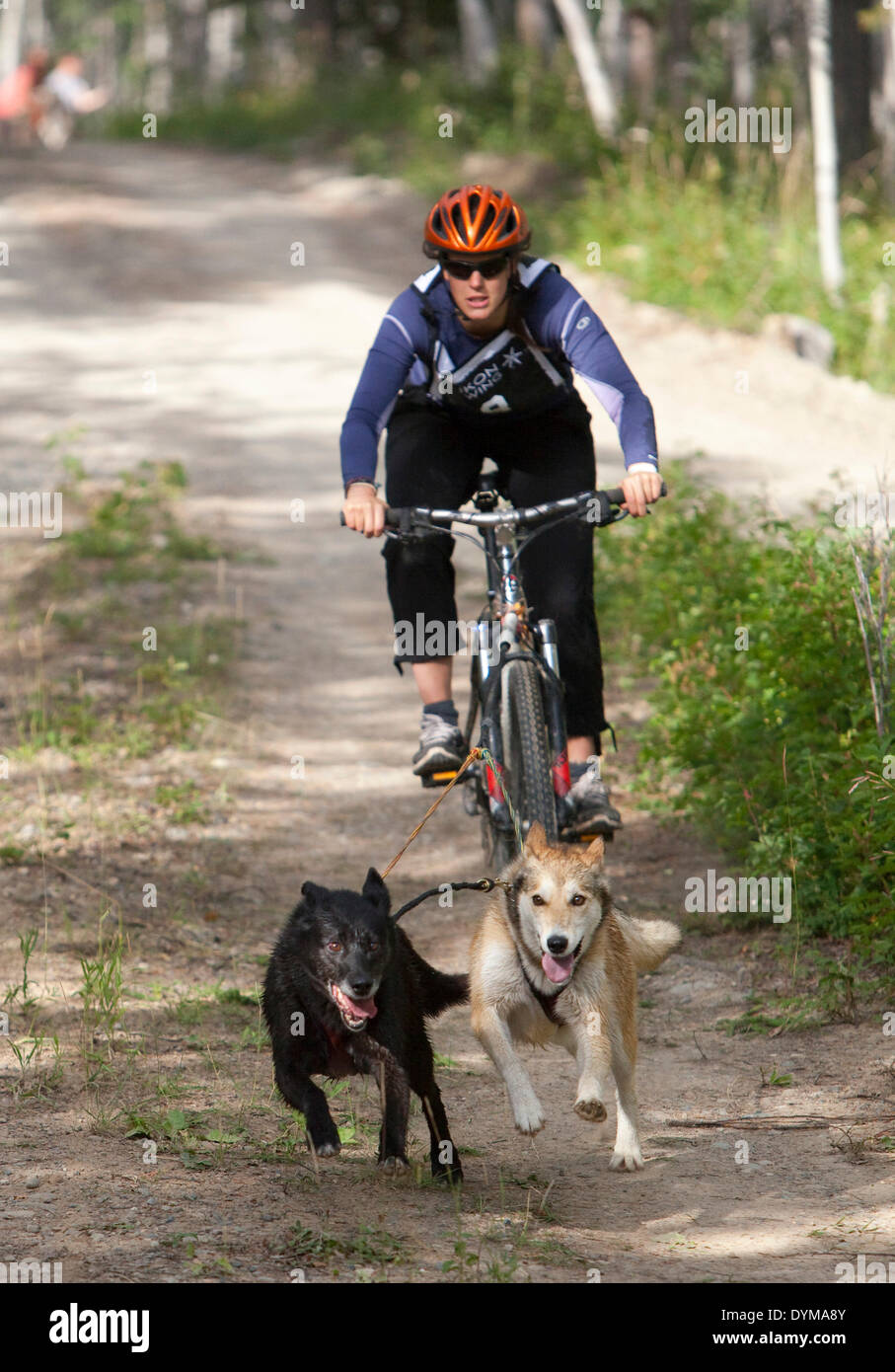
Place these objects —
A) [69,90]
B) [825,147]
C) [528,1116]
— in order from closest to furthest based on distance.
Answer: [528,1116], [825,147], [69,90]

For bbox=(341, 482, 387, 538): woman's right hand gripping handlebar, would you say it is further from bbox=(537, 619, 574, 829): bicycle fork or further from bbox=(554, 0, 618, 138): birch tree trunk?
bbox=(554, 0, 618, 138): birch tree trunk

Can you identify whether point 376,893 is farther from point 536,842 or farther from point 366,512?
point 366,512

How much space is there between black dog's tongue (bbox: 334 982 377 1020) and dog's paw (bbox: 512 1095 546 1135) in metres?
0.48

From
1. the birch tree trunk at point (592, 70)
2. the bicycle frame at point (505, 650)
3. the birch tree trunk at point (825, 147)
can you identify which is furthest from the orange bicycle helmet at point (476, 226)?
the birch tree trunk at point (592, 70)

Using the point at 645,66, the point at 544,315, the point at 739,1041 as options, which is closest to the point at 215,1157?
the point at 739,1041

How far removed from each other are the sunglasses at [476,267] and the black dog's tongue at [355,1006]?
269 cm

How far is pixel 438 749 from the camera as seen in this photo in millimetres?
5828

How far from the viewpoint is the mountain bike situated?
17.5 feet

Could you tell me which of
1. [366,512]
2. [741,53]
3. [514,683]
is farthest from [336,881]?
[741,53]

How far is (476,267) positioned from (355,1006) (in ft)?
9.00

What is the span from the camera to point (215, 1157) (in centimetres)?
425

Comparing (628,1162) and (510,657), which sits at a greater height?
(510,657)

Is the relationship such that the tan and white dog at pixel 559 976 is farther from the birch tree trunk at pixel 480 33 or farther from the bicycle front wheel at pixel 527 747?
the birch tree trunk at pixel 480 33

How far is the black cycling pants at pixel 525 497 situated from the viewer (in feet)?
18.8
